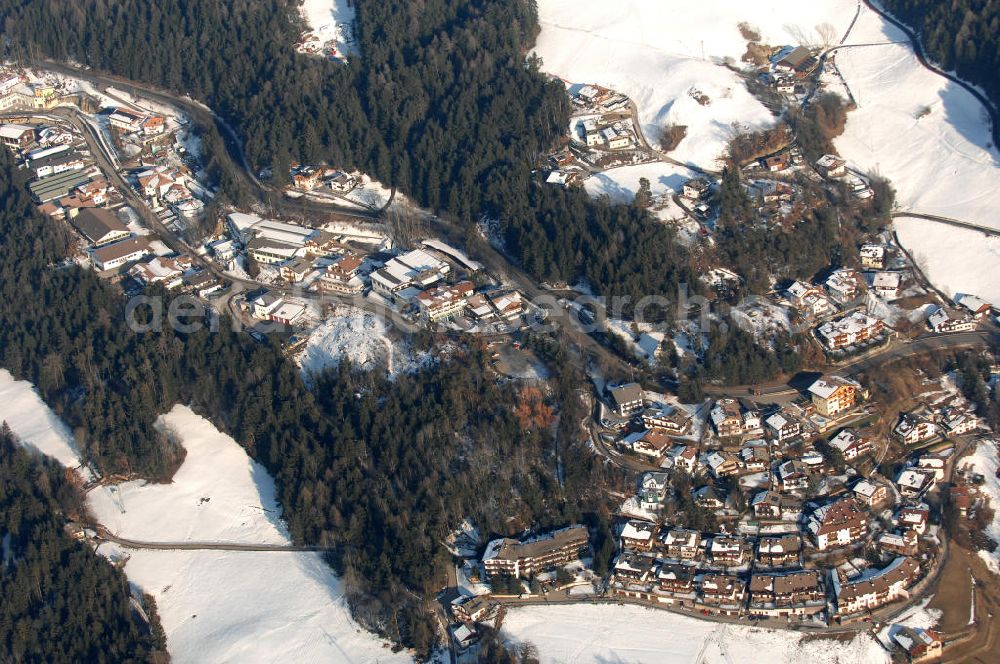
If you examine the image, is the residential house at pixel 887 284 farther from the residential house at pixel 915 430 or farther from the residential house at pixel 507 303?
the residential house at pixel 507 303

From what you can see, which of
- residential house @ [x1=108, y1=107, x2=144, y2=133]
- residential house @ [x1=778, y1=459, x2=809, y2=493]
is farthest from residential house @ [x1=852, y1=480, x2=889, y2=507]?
residential house @ [x1=108, y1=107, x2=144, y2=133]

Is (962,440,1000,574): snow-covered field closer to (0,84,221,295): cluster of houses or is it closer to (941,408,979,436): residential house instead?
(941,408,979,436): residential house

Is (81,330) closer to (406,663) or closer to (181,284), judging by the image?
(181,284)

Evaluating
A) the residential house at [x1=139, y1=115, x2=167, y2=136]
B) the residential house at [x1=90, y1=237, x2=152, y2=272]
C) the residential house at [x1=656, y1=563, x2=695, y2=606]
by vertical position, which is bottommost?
the residential house at [x1=656, y1=563, x2=695, y2=606]

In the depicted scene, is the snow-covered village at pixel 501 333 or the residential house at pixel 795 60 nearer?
the snow-covered village at pixel 501 333

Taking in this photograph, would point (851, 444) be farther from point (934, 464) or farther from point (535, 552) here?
point (535, 552)

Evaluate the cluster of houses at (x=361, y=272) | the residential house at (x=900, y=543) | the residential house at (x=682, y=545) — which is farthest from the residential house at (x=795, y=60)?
the residential house at (x=682, y=545)

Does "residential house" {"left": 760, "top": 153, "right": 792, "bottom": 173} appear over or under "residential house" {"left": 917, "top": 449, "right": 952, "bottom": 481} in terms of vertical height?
over
